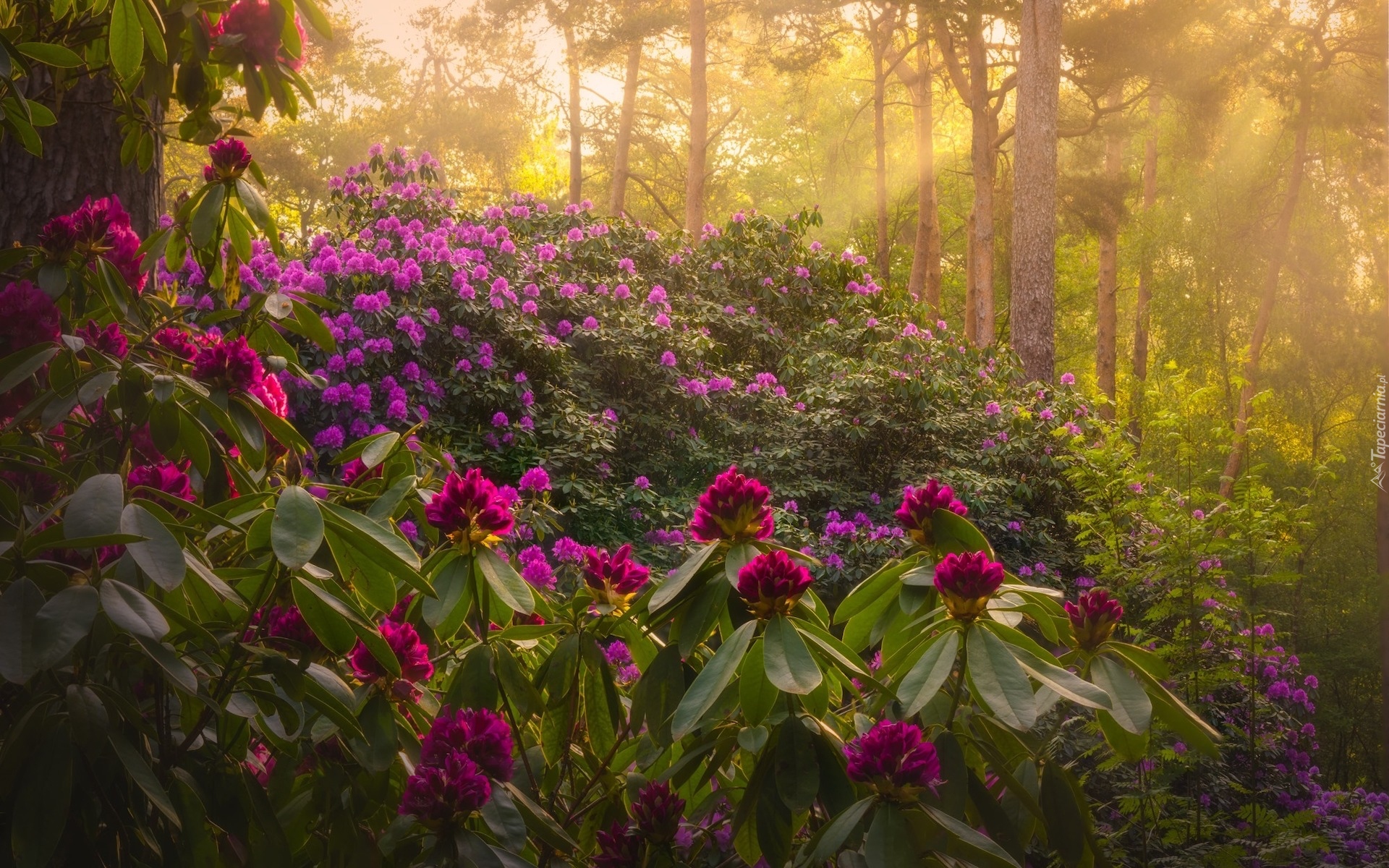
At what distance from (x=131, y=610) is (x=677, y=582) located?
59cm

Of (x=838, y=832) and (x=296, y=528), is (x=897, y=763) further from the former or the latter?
(x=296, y=528)

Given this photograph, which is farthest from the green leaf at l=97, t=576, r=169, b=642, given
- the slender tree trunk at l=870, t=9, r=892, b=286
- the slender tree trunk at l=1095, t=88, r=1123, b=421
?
the slender tree trunk at l=1095, t=88, r=1123, b=421

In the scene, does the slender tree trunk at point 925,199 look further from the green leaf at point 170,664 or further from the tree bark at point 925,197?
the green leaf at point 170,664

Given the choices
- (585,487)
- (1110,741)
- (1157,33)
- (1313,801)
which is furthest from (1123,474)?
(1157,33)

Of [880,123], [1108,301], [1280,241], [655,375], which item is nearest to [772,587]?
[655,375]

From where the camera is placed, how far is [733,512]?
1.35 meters

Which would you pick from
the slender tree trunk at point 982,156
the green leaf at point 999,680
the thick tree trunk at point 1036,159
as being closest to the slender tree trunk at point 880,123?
the slender tree trunk at point 982,156

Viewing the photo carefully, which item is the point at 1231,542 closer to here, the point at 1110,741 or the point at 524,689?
the point at 1110,741

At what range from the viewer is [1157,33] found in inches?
542

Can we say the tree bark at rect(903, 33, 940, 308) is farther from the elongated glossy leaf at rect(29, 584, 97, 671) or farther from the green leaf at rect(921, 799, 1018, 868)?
the elongated glossy leaf at rect(29, 584, 97, 671)

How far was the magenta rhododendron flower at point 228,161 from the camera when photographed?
1.69 m

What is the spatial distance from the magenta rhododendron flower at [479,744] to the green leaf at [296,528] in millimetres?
268


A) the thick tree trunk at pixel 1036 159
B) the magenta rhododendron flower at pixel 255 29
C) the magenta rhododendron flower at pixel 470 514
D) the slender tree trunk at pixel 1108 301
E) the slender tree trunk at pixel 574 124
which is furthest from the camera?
the slender tree trunk at pixel 574 124

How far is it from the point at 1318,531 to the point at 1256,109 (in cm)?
923
